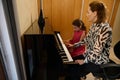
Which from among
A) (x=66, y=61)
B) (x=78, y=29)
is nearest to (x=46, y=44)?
(x=66, y=61)

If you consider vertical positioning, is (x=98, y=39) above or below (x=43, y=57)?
above

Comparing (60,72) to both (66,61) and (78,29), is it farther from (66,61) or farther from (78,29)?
(78,29)

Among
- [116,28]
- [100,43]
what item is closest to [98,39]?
[100,43]

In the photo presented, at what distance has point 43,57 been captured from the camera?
130 centimetres

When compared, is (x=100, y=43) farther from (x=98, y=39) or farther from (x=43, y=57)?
(x=43, y=57)

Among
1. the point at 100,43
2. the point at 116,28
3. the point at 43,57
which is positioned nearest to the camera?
the point at 100,43

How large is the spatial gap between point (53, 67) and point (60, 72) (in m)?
0.15

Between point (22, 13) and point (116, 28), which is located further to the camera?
point (116, 28)

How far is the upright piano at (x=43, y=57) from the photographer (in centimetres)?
121

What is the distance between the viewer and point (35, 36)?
1.19m

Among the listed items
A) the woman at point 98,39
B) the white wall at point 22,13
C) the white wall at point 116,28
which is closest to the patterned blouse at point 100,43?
the woman at point 98,39

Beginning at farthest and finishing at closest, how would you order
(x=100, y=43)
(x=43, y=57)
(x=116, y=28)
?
1. (x=116, y=28)
2. (x=43, y=57)
3. (x=100, y=43)

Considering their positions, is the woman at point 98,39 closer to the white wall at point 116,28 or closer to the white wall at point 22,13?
the white wall at point 22,13

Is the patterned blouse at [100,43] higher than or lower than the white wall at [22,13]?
lower
